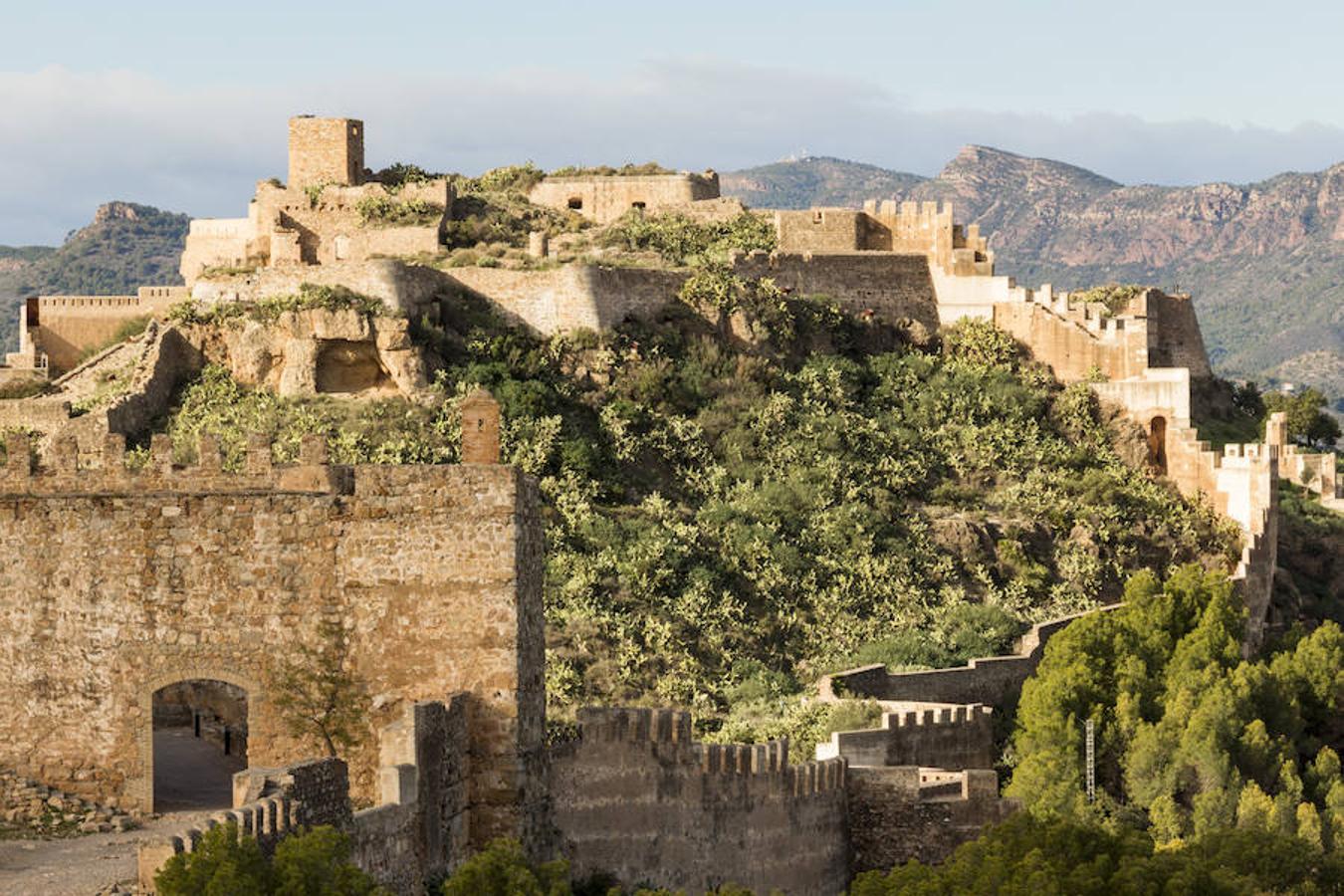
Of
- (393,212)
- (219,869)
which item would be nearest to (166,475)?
(219,869)

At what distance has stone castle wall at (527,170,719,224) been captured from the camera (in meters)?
54.9

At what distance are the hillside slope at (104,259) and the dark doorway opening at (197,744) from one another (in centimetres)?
8994

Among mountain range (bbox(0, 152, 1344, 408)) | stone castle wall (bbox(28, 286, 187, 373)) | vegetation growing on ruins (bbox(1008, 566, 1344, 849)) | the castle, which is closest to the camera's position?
the castle

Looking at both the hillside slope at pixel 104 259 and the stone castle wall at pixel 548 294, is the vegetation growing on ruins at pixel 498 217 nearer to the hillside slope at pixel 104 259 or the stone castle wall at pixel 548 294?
the stone castle wall at pixel 548 294

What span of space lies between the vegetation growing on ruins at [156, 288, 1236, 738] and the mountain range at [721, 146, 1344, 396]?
121 metres

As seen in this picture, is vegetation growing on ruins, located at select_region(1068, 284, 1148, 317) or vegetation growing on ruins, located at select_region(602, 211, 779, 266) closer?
vegetation growing on ruins, located at select_region(602, 211, 779, 266)

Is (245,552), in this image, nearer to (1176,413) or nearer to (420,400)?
(420,400)

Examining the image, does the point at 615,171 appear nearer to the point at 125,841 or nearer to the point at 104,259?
the point at 125,841

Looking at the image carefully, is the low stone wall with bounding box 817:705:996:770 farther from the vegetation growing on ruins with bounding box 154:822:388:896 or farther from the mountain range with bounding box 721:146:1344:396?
the mountain range with bounding box 721:146:1344:396

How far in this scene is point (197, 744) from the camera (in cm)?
2625

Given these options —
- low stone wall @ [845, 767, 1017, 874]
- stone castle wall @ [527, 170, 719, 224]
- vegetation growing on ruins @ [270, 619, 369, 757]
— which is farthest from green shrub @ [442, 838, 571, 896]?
stone castle wall @ [527, 170, 719, 224]

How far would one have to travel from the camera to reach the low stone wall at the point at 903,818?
105 ft

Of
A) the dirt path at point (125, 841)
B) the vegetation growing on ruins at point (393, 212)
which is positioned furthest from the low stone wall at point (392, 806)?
the vegetation growing on ruins at point (393, 212)

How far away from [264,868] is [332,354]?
2657 cm
